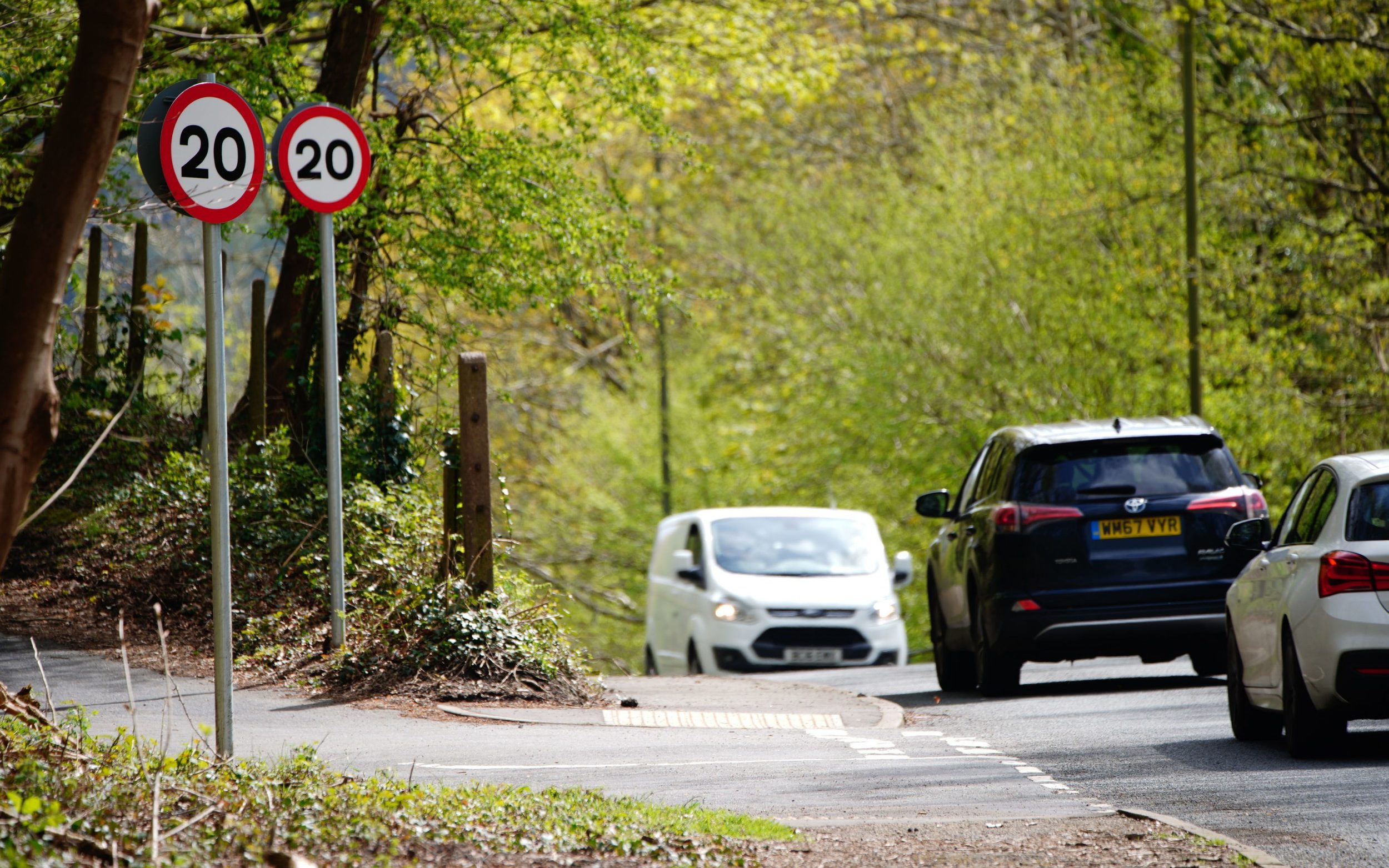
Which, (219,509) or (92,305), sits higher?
(92,305)

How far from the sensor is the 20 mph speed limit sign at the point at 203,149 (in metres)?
8.01

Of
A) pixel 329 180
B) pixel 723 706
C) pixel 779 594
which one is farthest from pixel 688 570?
pixel 329 180

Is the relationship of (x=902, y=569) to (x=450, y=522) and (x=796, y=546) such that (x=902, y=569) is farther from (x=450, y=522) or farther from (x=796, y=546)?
(x=450, y=522)

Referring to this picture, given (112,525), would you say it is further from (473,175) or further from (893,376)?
(893,376)

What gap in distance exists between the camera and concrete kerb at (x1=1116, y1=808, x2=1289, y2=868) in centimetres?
630

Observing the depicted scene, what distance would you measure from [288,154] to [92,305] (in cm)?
707

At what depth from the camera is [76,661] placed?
12.1m

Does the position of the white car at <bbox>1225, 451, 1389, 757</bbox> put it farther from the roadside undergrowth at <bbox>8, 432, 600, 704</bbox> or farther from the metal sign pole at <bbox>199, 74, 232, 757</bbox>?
the metal sign pole at <bbox>199, 74, 232, 757</bbox>

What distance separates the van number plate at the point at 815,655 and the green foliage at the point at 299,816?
11.1m

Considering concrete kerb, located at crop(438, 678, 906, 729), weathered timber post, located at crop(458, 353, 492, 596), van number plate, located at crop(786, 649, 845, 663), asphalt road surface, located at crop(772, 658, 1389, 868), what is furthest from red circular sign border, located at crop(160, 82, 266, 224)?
van number plate, located at crop(786, 649, 845, 663)

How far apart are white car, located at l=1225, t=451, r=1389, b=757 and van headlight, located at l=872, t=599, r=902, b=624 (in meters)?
8.75

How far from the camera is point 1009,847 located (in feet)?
22.2

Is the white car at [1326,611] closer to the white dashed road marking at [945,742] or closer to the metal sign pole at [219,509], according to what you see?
the white dashed road marking at [945,742]

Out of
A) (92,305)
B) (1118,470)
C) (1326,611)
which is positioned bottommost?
(1326,611)
